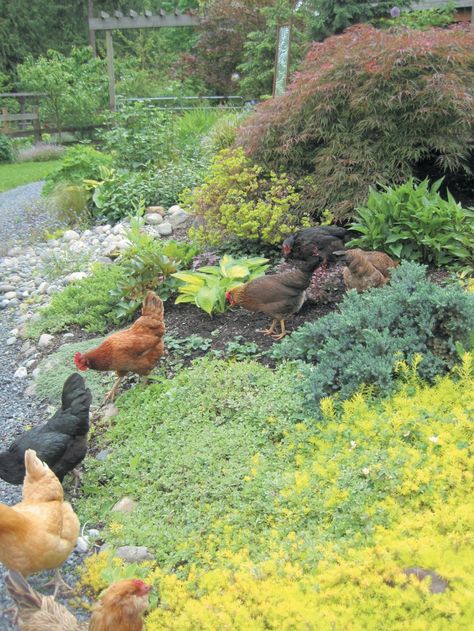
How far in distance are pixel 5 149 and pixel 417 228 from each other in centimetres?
1762

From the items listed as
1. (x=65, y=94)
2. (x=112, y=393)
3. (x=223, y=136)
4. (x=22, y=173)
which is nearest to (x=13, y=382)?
(x=112, y=393)

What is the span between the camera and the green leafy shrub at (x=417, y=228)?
20.0 ft

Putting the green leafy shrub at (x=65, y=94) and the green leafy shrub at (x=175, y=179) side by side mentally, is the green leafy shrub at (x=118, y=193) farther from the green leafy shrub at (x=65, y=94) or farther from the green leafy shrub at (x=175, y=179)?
the green leafy shrub at (x=65, y=94)

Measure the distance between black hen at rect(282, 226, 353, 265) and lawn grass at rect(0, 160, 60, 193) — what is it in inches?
424

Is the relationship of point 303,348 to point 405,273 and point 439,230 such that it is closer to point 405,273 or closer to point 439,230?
point 405,273

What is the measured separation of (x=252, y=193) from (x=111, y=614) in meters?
5.63

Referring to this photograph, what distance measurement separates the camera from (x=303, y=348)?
4.84 meters

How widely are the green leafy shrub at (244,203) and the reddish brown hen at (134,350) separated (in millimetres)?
2073

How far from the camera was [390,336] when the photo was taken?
4.34m

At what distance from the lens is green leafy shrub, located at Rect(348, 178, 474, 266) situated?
6.08 m

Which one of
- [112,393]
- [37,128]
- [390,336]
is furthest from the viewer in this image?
[37,128]

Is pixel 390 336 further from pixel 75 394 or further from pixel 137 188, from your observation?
pixel 137 188

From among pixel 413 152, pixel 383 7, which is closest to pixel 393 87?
pixel 413 152

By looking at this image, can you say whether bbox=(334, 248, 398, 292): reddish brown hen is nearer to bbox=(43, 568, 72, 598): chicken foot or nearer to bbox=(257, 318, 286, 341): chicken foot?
bbox=(257, 318, 286, 341): chicken foot
